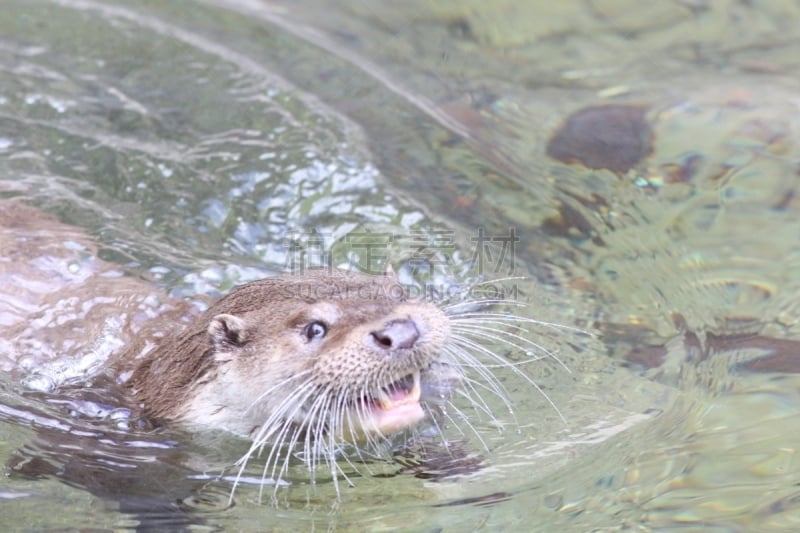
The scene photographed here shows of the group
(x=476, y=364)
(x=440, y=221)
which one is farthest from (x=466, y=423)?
(x=440, y=221)

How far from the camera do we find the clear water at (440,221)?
2965mm

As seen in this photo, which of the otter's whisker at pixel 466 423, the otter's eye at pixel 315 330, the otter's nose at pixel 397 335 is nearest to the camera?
the otter's nose at pixel 397 335

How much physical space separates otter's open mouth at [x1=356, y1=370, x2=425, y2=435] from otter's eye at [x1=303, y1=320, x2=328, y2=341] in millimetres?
221

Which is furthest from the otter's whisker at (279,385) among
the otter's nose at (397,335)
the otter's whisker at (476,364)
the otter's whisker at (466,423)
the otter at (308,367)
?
the otter's whisker at (466,423)

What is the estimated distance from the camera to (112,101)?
4980mm

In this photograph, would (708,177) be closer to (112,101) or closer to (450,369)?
(450,369)

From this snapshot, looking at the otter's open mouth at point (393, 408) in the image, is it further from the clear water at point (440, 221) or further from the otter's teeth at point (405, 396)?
the clear water at point (440, 221)

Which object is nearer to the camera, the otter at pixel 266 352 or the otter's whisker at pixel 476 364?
the otter at pixel 266 352

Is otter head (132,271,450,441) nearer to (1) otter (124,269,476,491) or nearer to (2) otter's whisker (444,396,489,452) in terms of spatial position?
(1) otter (124,269,476,491)

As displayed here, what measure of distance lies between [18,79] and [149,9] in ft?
3.91

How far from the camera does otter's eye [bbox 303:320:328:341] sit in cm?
288

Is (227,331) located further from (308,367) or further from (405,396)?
(405,396)

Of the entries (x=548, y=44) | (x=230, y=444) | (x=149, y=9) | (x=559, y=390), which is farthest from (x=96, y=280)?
(x=548, y=44)

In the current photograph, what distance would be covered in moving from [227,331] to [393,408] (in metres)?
0.55
